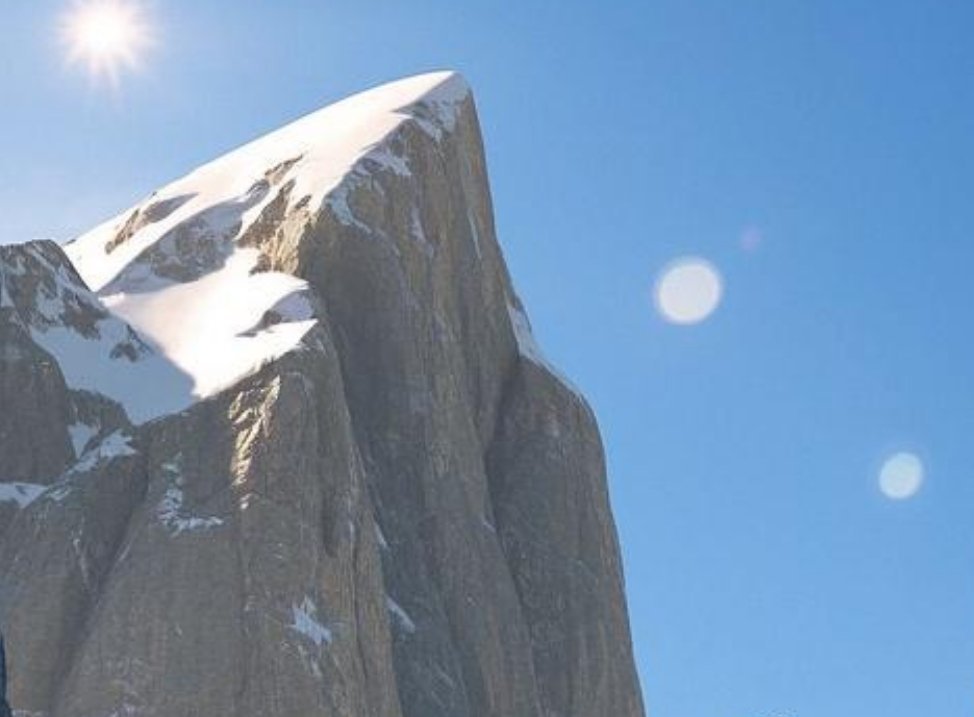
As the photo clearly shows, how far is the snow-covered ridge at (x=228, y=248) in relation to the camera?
7206 cm

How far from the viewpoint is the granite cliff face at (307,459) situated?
59.8 m

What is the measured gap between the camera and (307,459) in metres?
65.1

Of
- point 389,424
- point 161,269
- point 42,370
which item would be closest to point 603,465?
point 389,424

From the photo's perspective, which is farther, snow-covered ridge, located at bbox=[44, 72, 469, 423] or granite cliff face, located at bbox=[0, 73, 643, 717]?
snow-covered ridge, located at bbox=[44, 72, 469, 423]

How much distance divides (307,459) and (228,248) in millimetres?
24920

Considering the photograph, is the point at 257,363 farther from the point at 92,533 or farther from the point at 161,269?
the point at 161,269

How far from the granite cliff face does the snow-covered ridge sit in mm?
206

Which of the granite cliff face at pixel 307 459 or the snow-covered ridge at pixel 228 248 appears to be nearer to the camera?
the granite cliff face at pixel 307 459

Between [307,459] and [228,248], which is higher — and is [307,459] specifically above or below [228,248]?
below

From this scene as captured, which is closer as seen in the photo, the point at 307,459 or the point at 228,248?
the point at 307,459

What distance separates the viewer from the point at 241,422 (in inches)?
2601

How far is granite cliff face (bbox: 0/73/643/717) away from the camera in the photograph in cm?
5978

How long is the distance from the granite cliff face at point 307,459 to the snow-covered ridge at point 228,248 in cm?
21

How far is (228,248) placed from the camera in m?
87.1
